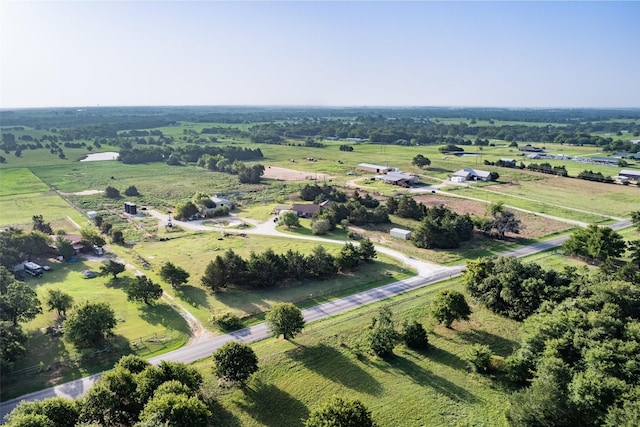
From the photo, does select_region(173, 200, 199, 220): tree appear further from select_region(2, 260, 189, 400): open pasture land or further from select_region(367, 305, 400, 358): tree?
select_region(367, 305, 400, 358): tree

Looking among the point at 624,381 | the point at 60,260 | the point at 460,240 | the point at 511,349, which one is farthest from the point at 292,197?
the point at 624,381

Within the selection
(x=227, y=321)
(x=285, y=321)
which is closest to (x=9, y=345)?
(x=227, y=321)

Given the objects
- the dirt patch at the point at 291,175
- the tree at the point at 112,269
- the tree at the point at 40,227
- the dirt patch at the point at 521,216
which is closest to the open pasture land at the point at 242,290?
the tree at the point at 112,269

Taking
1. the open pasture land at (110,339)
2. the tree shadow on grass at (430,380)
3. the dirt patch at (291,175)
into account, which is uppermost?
the dirt patch at (291,175)

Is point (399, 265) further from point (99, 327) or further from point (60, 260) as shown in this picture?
point (60, 260)

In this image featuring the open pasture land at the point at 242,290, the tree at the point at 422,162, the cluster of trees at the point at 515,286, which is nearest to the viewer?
the cluster of trees at the point at 515,286

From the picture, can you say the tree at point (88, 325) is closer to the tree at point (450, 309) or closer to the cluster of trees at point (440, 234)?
the tree at point (450, 309)
